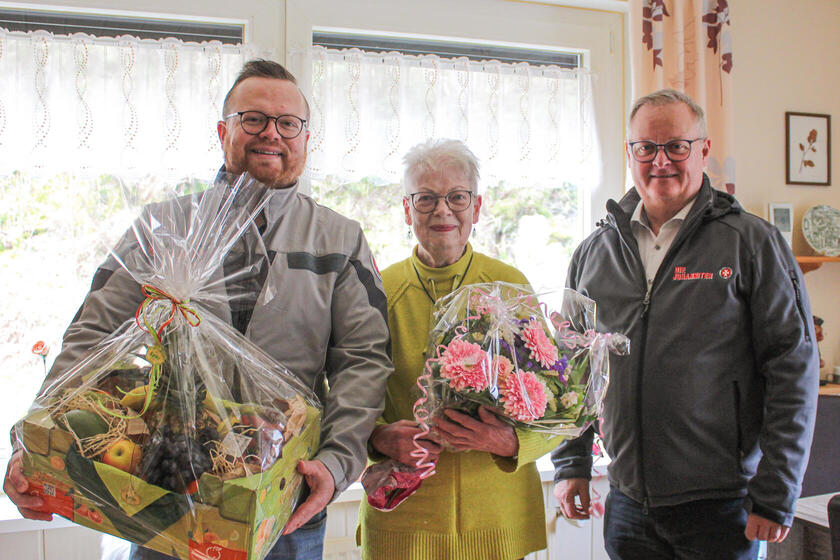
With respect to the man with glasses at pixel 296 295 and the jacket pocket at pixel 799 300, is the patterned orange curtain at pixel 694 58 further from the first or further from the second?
the man with glasses at pixel 296 295

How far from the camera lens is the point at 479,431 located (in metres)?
1.26

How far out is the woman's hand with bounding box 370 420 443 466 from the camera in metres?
1.32

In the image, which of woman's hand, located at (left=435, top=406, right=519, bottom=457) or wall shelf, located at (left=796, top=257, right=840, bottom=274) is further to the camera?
wall shelf, located at (left=796, top=257, right=840, bottom=274)

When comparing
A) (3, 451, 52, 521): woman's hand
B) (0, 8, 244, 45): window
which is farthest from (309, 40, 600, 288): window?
(3, 451, 52, 521): woman's hand

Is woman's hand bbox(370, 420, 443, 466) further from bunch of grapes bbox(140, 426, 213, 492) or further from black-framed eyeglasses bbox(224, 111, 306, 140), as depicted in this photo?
black-framed eyeglasses bbox(224, 111, 306, 140)

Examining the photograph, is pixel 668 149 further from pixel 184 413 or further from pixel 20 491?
pixel 20 491

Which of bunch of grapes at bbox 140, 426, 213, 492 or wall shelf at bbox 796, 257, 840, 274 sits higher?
wall shelf at bbox 796, 257, 840, 274

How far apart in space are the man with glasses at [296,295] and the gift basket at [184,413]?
0.17 ft

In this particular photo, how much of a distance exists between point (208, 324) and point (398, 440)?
0.49m

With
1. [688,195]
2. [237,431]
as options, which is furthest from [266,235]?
[688,195]

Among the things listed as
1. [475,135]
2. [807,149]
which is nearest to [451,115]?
[475,135]

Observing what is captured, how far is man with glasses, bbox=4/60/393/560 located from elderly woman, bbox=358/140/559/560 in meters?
0.16

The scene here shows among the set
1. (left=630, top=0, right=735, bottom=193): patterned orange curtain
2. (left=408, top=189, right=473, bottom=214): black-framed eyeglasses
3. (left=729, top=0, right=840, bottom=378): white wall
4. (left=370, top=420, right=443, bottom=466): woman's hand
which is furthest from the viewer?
(left=729, top=0, right=840, bottom=378): white wall

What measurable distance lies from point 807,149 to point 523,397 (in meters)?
2.51
